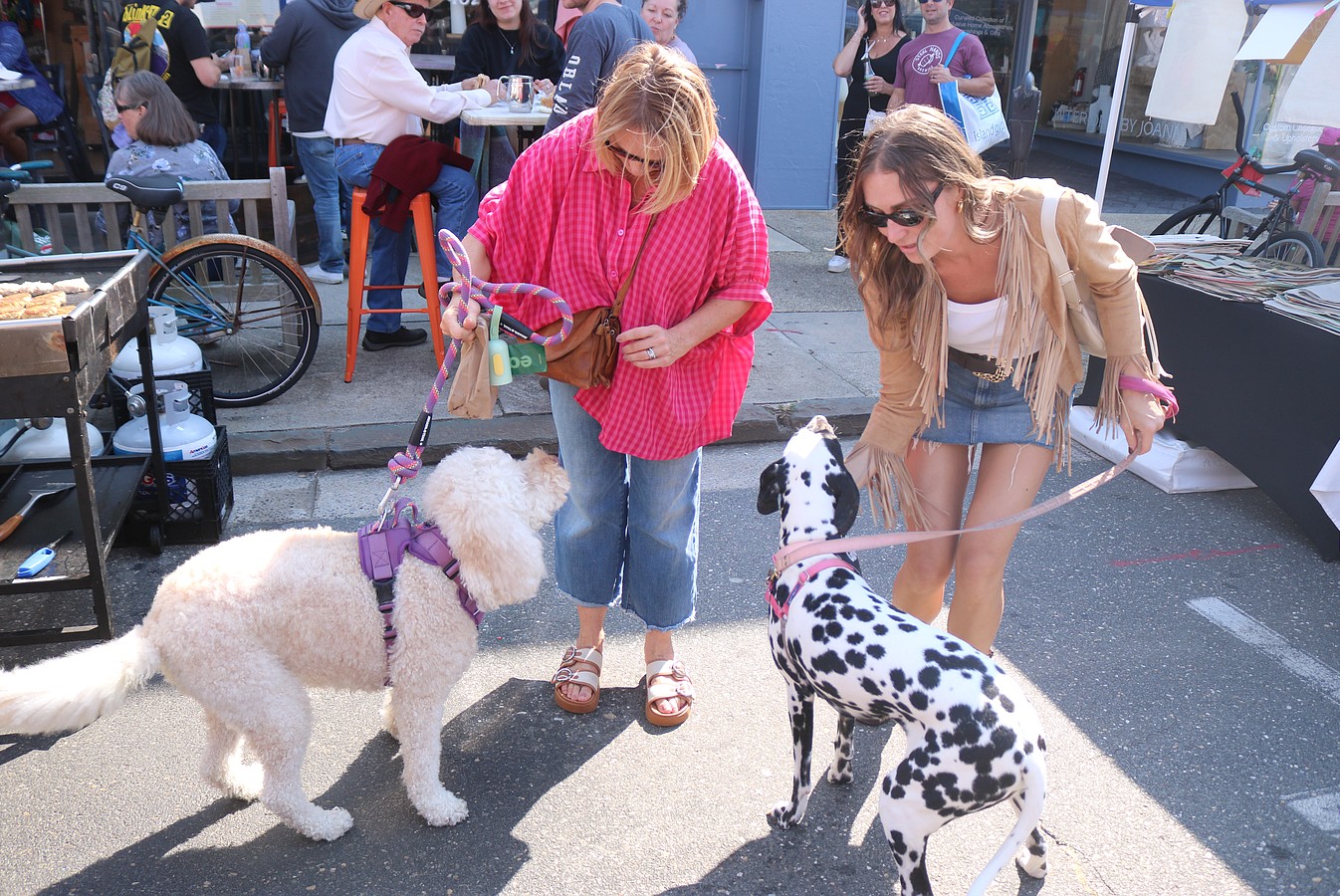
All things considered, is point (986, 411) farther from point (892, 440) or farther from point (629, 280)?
point (629, 280)

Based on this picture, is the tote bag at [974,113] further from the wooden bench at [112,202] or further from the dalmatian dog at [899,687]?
the dalmatian dog at [899,687]

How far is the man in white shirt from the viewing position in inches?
217

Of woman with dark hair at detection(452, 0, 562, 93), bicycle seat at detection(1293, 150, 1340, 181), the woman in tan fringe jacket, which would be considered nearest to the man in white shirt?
woman with dark hair at detection(452, 0, 562, 93)

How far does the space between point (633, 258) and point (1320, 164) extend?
4.78 m

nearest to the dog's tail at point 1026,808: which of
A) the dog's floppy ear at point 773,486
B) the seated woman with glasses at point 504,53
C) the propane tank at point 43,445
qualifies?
the dog's floppy ear at point 773,486

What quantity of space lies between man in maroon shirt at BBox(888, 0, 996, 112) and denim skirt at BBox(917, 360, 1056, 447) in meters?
5.04

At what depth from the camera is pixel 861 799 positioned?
2811 mm

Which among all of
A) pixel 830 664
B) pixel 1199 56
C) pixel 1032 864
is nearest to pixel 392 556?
pixel 830 664

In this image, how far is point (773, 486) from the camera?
2.59 m

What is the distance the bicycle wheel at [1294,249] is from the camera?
5.33m

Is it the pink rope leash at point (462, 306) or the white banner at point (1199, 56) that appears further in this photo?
the white banner at point (1199, 56)

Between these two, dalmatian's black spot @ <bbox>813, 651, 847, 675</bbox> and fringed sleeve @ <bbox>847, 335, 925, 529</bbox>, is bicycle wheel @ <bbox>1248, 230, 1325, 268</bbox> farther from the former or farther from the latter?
dalmatian's black spot @ <bbox>813, 651, 847, 675</bbox>

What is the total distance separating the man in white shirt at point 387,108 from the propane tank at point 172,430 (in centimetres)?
181

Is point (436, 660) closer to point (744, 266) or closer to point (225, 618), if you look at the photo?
point (225, 618)
